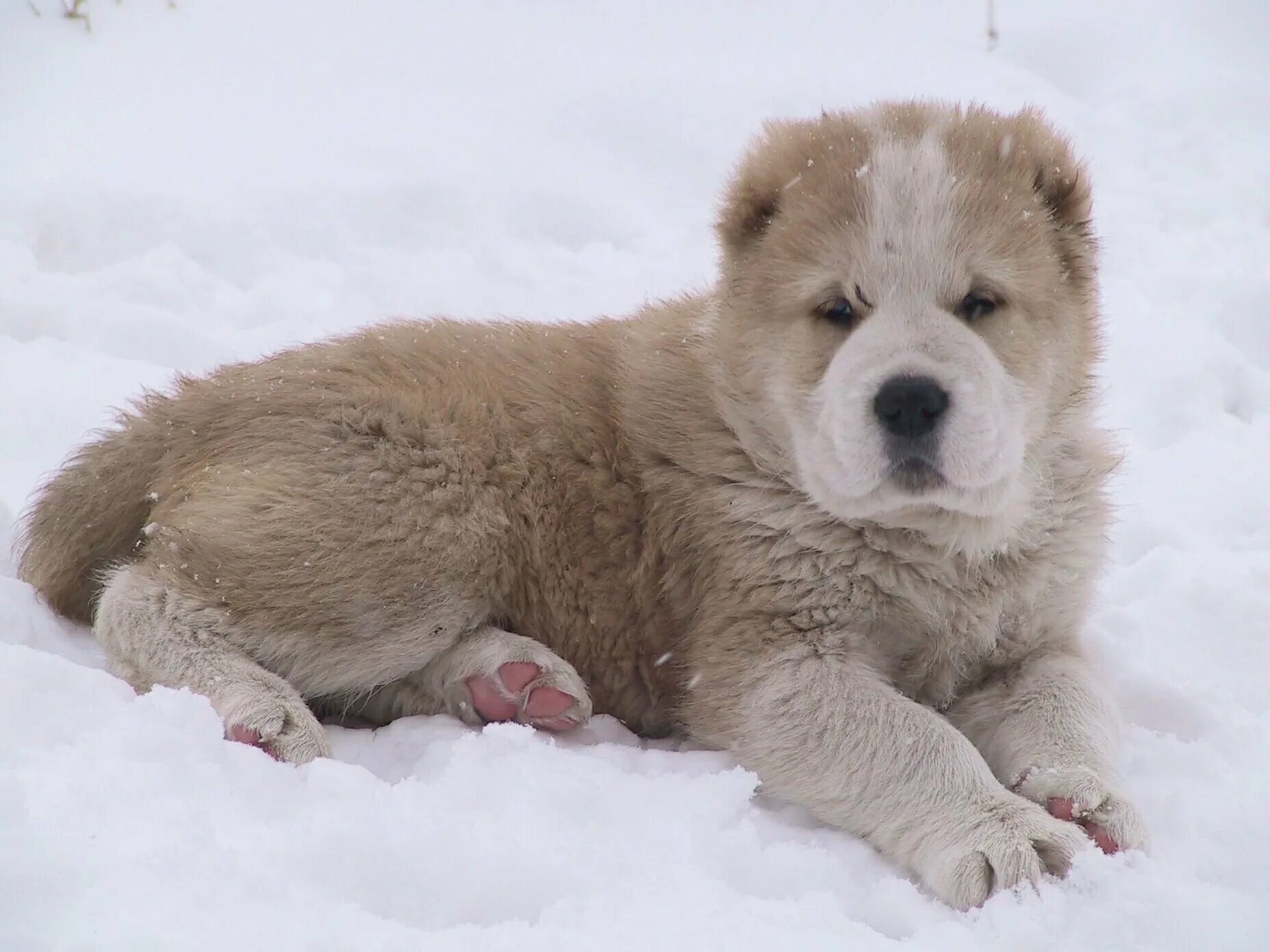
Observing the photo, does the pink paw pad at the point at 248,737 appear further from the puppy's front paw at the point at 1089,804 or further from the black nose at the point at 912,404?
the puppy's front paw at the point at 1089,804

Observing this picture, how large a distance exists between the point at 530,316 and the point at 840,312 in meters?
3.37

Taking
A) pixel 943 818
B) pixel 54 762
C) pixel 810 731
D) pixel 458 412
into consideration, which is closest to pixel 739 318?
pixel 458 412

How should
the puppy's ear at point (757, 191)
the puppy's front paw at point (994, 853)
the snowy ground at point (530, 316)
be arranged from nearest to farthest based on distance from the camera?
the snowy ground at point (530, 316) → the puppy's front paw at point (994, 853) → the puppy's ear at point (757, 191)

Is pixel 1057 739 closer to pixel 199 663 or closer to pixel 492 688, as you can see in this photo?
pixel 492 688

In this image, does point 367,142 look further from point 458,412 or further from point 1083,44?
point 1083,44

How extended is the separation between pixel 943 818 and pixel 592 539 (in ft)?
4.54

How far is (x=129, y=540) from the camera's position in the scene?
4.04 metres

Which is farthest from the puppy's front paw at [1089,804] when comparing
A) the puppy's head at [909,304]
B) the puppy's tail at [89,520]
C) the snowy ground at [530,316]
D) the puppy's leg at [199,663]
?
the puppy's tail at [89,520]

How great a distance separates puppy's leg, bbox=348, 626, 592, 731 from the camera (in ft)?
12.4

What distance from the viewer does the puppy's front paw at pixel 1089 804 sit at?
3.16 meters

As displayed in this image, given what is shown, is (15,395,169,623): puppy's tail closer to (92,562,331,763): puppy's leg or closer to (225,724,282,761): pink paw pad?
(92,562,331,763): puppy's leg

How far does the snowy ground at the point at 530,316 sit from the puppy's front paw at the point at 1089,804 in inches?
4.3

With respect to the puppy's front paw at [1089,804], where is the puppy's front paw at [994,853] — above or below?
below

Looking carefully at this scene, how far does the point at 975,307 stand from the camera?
359cm
